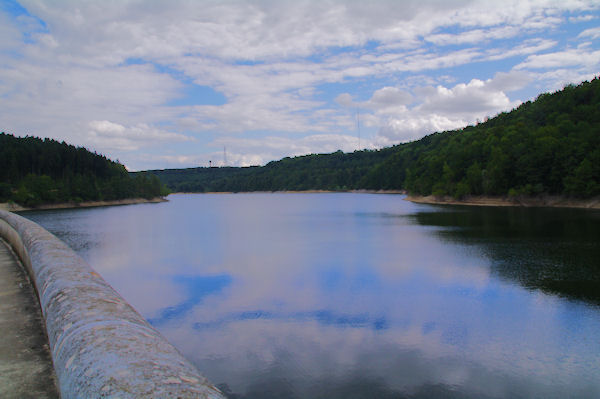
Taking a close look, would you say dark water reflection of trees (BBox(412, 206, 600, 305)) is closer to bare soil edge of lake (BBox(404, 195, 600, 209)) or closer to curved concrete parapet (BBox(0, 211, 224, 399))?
curved concrete parapet (BBox(0, 211, 224, 399))

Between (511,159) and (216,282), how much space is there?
5888 cm

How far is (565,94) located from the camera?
245ft

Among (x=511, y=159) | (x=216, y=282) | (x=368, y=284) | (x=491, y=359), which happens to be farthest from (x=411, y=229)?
(x=511, y=159)

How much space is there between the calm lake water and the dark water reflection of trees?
0.12 meters

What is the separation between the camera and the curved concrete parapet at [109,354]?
189 centimetres

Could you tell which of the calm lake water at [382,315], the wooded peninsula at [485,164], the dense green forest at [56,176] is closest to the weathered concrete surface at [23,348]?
the calm lake water at [382,315]

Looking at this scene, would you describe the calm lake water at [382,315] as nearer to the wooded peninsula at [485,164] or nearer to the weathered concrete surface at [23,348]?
Answer: the weathered concrete surface at [23,348]

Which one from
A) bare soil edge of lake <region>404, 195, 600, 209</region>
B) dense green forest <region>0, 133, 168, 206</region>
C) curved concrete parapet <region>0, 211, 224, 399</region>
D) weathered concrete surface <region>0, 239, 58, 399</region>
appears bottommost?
bare soil edge of lake <region>404, 195, 600, 209</region>

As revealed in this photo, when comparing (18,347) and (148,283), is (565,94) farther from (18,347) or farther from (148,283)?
(18,347)

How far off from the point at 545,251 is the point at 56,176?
105861 mm

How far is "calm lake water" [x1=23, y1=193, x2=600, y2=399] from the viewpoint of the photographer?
26.2ft

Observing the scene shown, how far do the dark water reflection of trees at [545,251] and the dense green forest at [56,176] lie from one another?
79209 millimetres

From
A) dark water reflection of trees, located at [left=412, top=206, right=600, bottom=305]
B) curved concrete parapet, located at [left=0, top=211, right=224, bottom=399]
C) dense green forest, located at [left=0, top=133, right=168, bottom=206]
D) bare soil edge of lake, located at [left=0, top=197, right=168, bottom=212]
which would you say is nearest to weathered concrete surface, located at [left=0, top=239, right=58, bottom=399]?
curved concrete parapet, located at [left=0, top=211, right=224, bottom=399]

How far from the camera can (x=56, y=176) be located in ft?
323
